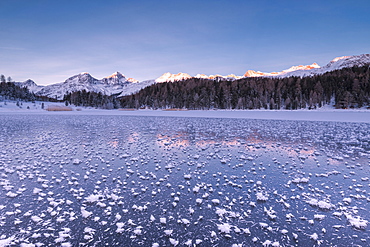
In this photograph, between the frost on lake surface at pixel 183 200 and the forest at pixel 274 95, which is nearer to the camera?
the frost on lake surface at pixel 183 200

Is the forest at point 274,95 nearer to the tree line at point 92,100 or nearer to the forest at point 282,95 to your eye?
the forest at point 282,95

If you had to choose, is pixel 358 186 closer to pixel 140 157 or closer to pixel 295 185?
pixel 295 185

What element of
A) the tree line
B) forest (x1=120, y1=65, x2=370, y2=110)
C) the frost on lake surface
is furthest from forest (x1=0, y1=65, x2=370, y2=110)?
the frost on lake surface

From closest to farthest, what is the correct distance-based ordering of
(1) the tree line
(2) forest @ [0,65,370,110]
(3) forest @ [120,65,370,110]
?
(3) forest @ [120,65,370,110]
(2) forest @ [0,65,370,110]
(1) the tree line

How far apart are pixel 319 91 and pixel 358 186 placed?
370 feet

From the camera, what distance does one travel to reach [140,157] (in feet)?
36.9

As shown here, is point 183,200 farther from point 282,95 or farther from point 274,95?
point 282,95

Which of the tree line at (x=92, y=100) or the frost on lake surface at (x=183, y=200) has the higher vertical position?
the tree line at (x=92, y=100)

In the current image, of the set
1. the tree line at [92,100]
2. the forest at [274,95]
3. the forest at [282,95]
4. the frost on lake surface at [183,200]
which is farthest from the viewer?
the tree line at [92,100]

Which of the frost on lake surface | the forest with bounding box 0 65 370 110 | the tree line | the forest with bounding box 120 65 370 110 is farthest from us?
the tree line

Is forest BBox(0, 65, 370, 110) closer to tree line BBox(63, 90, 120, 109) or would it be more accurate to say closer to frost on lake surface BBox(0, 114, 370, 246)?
tree line BBox(63, 90, 120, 109)

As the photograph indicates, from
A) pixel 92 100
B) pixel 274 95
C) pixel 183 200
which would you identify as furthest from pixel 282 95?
pixel 92 100

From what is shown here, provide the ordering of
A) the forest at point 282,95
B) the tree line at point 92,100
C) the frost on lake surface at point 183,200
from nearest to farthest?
the frost on lake surface at point 183,200 < the forest at point 282,95 < the tree line at point 92,100

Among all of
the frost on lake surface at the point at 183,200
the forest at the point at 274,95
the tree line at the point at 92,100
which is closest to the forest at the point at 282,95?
the forest at the point at 274,95
